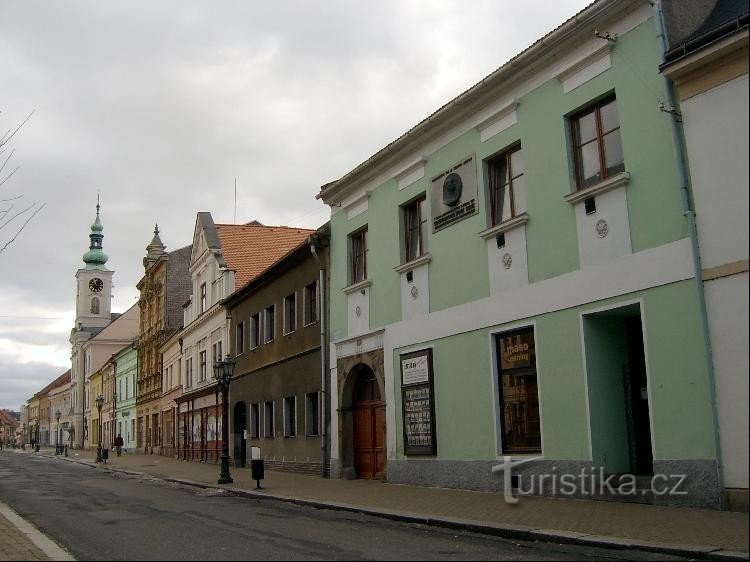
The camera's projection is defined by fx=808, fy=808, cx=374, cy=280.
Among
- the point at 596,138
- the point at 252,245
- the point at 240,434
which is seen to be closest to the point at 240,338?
the point at 240,434

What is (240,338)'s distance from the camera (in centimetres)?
3241

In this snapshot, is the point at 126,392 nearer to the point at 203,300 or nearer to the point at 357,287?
the point at 203,300

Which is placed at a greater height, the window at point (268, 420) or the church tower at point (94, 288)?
the church tower at point (94, 288)

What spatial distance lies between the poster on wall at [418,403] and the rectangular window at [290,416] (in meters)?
7.76

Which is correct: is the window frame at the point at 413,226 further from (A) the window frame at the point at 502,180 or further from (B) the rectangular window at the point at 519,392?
(B) the rectangular window at the point at 519,392

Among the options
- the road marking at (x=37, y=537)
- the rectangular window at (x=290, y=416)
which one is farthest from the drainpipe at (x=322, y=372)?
the road marking at (x=37, y=537)

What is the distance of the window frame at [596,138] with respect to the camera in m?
13.4

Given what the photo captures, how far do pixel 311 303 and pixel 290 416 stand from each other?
13.6ft

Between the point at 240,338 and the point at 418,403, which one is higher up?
the point at 240,338

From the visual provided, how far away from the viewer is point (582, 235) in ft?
44.7

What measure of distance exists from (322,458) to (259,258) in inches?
615

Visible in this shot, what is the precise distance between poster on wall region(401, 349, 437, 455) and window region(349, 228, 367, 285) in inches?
132

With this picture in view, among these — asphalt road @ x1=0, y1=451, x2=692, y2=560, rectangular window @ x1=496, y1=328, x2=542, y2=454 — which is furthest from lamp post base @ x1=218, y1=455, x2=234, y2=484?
rectangular window @ x1=496, y1=328, x2=542, y2=454

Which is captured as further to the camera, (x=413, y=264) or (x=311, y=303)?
(x=311, y=303)
